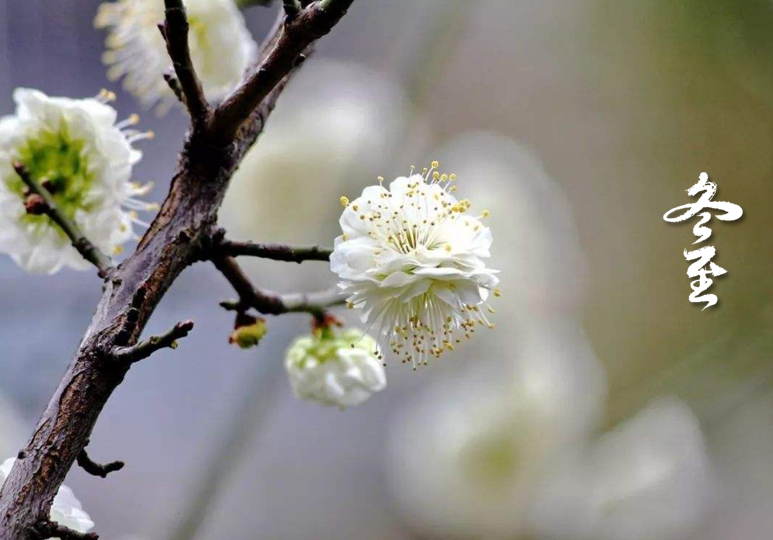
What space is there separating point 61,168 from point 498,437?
0.42 meters

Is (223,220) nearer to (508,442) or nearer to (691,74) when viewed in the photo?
(508,442)

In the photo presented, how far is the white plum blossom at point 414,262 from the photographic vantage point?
10.1 inches

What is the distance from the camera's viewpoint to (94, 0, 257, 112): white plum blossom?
0.41m

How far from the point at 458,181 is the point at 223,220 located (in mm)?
212

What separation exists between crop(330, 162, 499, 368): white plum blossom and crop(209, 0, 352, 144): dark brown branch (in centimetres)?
4

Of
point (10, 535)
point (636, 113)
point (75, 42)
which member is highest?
point (636, 113)

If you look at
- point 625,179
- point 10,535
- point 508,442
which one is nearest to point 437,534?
point 508,442

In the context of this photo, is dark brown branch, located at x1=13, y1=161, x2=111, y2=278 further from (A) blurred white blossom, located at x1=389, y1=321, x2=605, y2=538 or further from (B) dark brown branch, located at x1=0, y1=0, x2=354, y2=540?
(A) blurred white blossom, located at x1=389, y1=321, x2=605, y2=538

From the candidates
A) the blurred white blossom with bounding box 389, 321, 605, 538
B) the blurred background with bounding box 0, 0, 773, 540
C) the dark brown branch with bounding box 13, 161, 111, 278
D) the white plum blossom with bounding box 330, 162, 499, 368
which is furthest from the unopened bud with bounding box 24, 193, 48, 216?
the blurred white blossom with bounding box 389, 321, 605, 538

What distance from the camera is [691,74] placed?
861 mm

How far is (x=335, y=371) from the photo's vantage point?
14.2 inches

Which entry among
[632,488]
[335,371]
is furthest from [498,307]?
[335,371]

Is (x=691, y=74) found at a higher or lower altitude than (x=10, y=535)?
higher

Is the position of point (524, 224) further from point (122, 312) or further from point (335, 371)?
point (122, 312)
